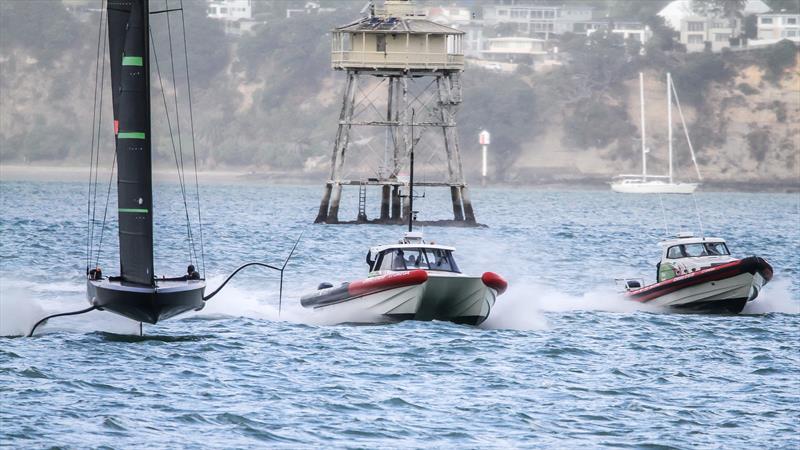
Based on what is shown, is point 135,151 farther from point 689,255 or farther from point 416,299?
point 689,255

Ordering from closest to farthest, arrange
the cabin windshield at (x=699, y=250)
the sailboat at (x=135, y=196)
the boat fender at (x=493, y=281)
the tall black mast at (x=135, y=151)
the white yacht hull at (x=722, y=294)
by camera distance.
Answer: the sailboat at (x=135, y=196)
the tall black mast at (x=135, y=151)
the boat fender at (x=493, y=281)
the white yacht hull at (x=722, y=294)
the cabin windshield at (x=699, y=250)

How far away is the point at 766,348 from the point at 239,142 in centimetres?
15626

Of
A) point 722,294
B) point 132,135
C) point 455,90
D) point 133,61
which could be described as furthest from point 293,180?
point 132,135

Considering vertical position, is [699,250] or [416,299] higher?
[699,250]

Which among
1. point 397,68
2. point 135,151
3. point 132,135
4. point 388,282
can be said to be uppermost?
Result: point 397,68

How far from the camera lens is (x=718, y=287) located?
124 feet

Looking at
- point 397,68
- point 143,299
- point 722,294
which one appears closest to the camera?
point 143,299

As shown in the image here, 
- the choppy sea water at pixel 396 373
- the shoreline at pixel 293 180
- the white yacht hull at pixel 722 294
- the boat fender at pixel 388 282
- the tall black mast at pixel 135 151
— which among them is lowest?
the shoreline at pixel 293 180

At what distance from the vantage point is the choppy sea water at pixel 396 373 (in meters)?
23.1

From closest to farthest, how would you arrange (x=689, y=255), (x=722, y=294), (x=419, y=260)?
1. (x=419, y=260)
2. (x=722, y=294)
3. (x=689, y=255)

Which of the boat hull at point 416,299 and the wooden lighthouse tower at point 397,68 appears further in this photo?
the wooden lighthouse tower at point 397,68

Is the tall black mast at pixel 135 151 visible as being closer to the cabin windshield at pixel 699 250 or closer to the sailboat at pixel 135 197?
the sailboat at pixel 135 197

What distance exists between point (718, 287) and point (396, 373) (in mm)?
12444

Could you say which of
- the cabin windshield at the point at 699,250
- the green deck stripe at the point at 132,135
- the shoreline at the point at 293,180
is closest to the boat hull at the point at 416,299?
the green deck stripe at the point at 132,135
